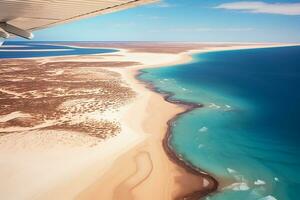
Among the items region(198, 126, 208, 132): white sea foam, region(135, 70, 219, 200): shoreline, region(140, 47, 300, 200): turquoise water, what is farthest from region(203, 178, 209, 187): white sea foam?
region(198, 126, 208, 132): white sea foam

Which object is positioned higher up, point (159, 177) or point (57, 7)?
point (57, 7)

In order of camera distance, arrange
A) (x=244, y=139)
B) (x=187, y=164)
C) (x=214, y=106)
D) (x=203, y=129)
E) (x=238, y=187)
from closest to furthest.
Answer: (x=238, y=187)
(x=187, y=164)
(x=244, y=139)
(x=203, y=129)
(x=214, y=106)

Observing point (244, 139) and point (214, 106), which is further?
point (214, 106)

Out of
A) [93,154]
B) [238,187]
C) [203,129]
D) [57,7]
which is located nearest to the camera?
[57,7]

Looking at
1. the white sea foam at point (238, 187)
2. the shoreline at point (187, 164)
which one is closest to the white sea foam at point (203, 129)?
the shoreline at point (187, 164)

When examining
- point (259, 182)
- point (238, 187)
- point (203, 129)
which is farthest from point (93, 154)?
point (259, 182)

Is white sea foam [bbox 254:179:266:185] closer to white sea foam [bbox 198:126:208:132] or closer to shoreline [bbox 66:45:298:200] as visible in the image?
shoreline [bbox 66:45:298:200]

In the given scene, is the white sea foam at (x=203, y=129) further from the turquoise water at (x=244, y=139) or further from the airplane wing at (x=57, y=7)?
the airplane wing at (x=57, y=7)

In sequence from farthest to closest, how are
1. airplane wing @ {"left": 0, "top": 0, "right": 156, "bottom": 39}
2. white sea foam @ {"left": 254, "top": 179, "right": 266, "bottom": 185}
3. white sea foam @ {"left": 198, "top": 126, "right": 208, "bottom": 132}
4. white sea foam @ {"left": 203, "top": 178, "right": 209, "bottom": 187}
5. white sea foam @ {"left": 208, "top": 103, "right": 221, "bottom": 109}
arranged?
white sea foam @ {"left": 208, "top": 103, "right": 221, "bottom": 109} → white sea foam @ {"left": 198, "top": 126, "right": 208, "bottom": 132} → white sea foam @ {"left": 254, "top": 179, "right": 266, "bottom": 185} → white sea foam @ {"left": 203, "top": 178, "right": 209, "bottom": 187} → airplane wing @ {"left": 0, "top": 0, "right": 156, "bottom": 39}

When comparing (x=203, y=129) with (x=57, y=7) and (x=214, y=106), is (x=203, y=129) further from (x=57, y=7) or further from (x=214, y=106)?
(x=57, y=7)

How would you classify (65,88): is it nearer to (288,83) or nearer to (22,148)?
(22,148)

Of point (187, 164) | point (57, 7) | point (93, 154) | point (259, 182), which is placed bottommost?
point (259, 182)

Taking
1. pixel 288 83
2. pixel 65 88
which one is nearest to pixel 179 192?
pixel 65 88
